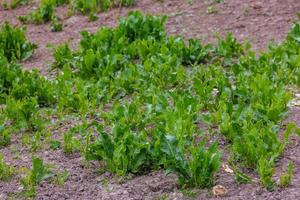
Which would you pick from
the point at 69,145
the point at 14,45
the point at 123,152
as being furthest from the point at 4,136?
the point at 14,45

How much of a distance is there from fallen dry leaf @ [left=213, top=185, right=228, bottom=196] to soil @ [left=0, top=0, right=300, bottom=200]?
0.11 ft

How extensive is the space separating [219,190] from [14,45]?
13.4ft

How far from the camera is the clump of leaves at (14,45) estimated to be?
7.91 metres

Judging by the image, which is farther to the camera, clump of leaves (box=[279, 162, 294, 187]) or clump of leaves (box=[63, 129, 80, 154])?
clump of leaves (box=[63, 129, 80, 154])

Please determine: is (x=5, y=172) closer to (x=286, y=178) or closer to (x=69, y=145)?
(x=69, y=145)

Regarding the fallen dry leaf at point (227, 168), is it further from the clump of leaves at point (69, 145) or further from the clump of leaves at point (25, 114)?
the clump of leaves at point (25, 114)

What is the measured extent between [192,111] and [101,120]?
81 cm

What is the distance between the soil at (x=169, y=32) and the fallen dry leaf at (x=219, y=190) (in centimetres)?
3

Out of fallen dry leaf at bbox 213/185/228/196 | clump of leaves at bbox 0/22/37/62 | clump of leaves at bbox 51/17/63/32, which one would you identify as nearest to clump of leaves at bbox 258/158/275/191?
fallen dry leaf at bbox 213/185/228/196

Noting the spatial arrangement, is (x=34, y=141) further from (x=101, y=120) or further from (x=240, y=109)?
(x=240, y=109)

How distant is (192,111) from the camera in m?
5.45

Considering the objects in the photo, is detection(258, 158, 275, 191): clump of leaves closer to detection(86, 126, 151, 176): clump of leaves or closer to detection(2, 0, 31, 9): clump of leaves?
detection(86, 126, 151, 176): clump of leaves

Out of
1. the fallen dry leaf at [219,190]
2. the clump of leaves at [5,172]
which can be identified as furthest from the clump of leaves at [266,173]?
the clump of leaves at [5,172]

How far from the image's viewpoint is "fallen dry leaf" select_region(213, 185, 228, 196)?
175 inches
